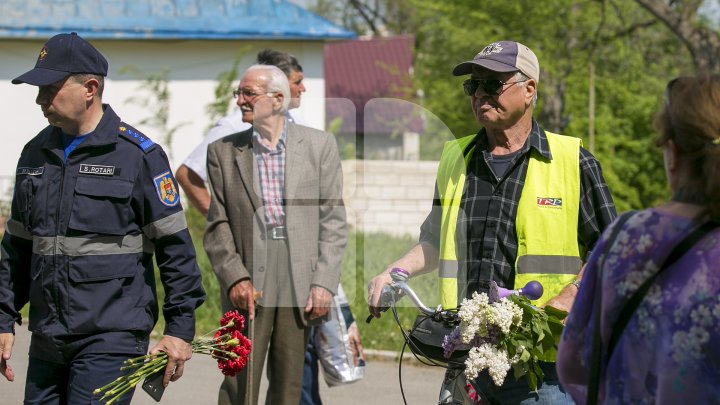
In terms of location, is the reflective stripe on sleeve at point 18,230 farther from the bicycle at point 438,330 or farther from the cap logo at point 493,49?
the cap logo at point 493,49

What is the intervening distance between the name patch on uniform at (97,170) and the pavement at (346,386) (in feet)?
13.0

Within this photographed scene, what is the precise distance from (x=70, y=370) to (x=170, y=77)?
61.3 feet

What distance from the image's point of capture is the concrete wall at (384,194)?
337 inches

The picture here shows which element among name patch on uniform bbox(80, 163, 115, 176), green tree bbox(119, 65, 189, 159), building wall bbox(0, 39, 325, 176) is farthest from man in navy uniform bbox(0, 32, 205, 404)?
building wall bbox(0, 39, 325, 176)

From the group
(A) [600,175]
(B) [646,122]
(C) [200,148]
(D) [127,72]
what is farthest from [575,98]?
(A) [600,175]

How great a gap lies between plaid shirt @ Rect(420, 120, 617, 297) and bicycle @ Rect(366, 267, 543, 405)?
19 centimetres

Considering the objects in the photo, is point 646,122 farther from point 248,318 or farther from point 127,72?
point 248,318

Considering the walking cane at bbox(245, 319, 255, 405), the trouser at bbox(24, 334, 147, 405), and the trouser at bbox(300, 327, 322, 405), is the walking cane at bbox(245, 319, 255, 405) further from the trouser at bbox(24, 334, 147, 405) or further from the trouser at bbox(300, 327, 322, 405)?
the trouser at bbox(24, 334, 147, 405)

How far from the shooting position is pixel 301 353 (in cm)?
670

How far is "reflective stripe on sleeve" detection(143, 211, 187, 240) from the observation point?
195 inches

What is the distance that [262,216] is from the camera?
6.53m

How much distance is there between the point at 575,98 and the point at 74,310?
65.1ft

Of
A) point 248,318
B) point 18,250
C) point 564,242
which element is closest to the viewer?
point 564,242

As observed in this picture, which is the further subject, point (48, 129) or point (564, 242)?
point (48, 129)
